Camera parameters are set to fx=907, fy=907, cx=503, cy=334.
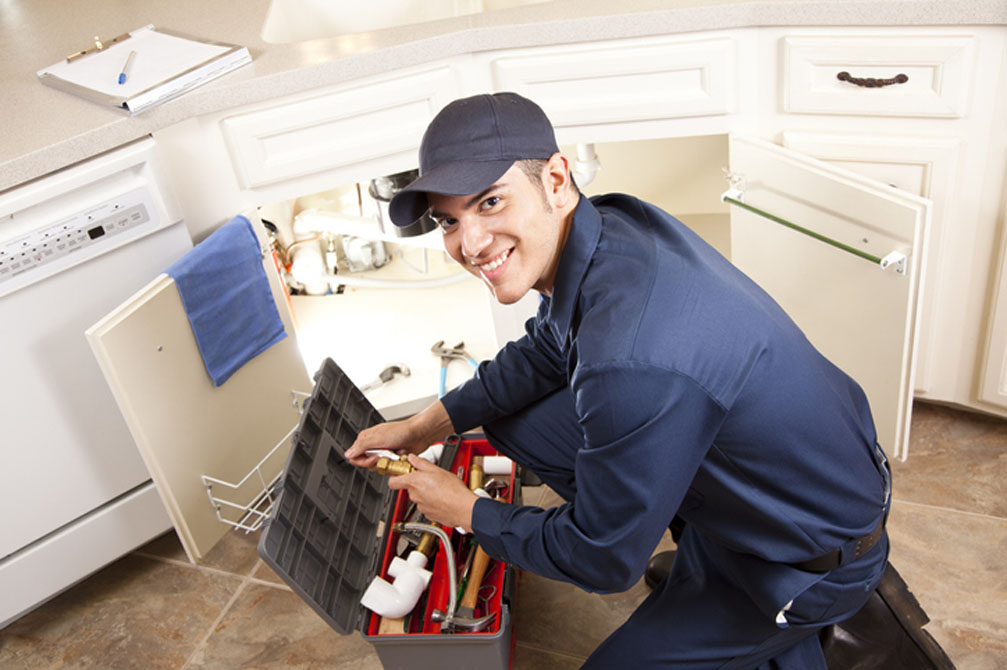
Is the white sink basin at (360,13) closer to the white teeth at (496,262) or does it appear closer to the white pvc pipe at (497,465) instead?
the white pvc pipe at (497,465)

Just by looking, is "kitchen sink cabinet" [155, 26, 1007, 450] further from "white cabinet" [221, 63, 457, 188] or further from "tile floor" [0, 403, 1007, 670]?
"tile floor" [0, 403, 1007, 670]

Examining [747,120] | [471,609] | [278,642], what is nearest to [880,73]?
[747,120]

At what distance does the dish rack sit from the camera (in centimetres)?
161

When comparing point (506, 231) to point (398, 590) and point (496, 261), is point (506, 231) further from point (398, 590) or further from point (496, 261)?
point (398, 590)

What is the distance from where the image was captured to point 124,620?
173cm

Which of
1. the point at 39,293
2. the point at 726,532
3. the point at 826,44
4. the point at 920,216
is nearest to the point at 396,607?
the point at 726,532

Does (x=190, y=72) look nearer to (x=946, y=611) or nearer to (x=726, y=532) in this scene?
(x=726, y=532)

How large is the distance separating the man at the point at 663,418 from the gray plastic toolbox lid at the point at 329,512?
19cm

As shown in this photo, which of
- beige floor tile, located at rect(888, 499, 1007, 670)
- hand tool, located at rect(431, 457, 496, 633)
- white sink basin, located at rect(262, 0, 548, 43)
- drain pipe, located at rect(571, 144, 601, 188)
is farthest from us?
white sink basin, located at rect(262, 0, 548, 43)

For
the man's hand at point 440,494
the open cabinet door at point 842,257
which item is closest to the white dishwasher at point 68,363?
the man's hand at point 440,494

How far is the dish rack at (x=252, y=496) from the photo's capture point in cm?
161

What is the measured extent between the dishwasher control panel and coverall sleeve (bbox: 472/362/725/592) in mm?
874

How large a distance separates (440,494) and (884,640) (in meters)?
0.68

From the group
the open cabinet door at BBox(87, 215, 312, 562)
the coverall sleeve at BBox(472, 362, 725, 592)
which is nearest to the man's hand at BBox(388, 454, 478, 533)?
the coverall sleeve at BBox(472, 362, 725, 592)
